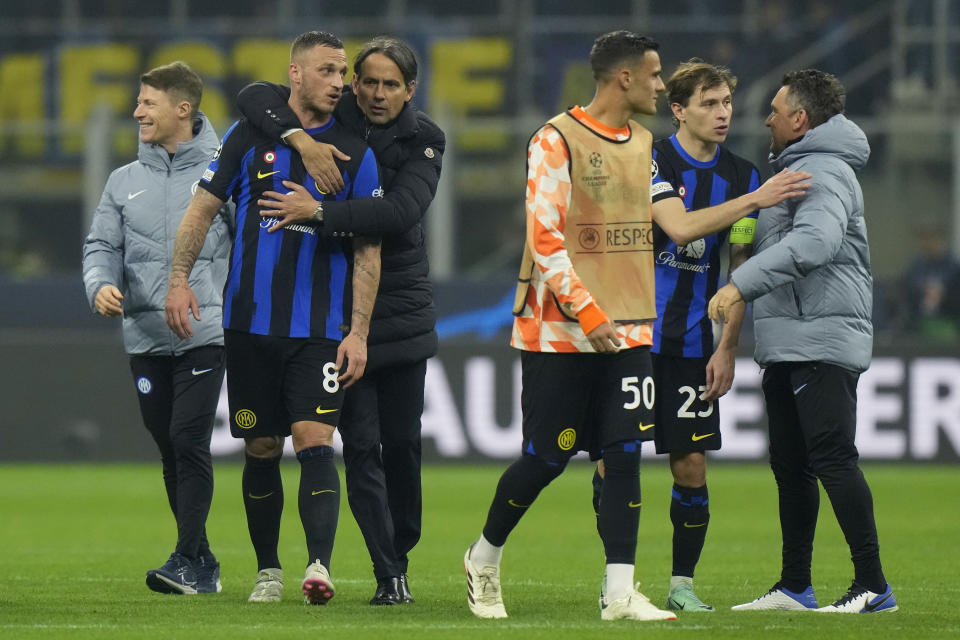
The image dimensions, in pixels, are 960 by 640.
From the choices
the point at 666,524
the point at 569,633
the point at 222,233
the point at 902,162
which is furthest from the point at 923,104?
the point at 569,633

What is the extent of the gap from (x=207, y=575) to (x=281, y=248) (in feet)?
5.51

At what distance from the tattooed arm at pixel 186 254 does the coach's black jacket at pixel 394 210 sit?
41 centimetres

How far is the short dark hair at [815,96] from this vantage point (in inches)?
260

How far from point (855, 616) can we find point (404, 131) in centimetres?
261

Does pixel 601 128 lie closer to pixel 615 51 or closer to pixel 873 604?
pixel 615 51

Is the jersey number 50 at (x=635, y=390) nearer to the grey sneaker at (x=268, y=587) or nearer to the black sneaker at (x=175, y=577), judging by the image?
the grey sneaker at (x=268, y=587)

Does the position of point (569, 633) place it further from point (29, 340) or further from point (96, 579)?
point (29, 340)

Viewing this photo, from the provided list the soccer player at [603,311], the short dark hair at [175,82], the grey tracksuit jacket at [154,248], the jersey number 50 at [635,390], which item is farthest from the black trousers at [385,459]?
the short dark hair at [175,82]

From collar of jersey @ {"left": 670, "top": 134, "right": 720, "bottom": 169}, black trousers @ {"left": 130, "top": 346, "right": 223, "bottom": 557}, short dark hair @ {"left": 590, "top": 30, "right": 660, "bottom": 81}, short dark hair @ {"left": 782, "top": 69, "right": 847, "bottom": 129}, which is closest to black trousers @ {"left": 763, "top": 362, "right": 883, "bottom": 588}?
collar of jersey @ {"left": 670, "top": 134, "right": 720, "bottom": 169}

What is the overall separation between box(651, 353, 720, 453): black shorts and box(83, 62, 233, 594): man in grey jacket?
81.5 inches

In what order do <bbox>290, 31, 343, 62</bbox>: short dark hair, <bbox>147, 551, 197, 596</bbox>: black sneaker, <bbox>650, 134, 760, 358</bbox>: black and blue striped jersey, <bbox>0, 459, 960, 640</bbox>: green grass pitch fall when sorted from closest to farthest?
<bbox>0, 459, 960, 640</bbox>: green grass pitch, <bbox>290, 31, 343, 62</bbox>: short dark hair, <bbox>650, 134, 760, 358</bbox>: black and blue striped jersey, <bbox>147, 551, 197, 596</bbox>: black sneaker

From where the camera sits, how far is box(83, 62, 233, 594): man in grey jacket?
7328 millimetres

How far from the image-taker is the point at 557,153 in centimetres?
596

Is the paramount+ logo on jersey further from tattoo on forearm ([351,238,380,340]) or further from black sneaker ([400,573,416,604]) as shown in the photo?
black sneaker ([400,573,416,604])
